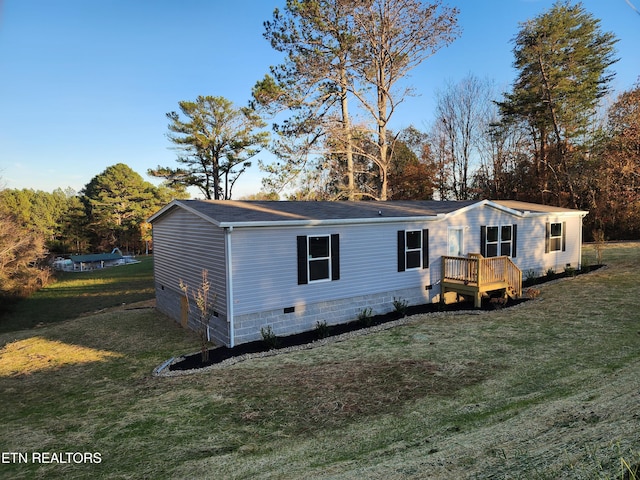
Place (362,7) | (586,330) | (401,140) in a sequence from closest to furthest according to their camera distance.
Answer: (586,330), (362,7), (401,140)

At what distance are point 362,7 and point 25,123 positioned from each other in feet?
67.8

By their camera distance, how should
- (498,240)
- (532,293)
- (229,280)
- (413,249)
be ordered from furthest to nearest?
(498,240), (532,293), (413,249), (229,280)

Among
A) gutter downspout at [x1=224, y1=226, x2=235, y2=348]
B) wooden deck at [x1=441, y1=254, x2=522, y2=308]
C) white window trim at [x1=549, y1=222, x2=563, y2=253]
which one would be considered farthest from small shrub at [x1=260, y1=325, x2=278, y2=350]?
white window trim at [x1=549, y1=222, x2=563, y2=253]

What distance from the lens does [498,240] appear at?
1448cm

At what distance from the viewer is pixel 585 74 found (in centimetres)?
2723

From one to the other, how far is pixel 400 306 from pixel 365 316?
1.42 m

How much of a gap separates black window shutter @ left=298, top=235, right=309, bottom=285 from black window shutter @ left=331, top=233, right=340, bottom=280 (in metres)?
0.88

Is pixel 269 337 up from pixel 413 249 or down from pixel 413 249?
down

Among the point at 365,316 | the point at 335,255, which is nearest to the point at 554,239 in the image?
the point at 365,316

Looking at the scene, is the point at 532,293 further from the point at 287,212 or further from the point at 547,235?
the point at 287,212

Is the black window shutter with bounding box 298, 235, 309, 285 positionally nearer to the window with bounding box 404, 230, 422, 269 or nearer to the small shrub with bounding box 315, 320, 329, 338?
the small shrub with bounding box 315, 320, 329, 338

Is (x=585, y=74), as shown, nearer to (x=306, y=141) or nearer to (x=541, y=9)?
(x=541, y=9)

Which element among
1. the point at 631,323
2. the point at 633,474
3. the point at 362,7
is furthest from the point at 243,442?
the point at 362,7

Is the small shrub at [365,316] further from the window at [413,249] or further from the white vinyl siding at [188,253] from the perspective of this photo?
the white vinyl siding at [188,253]
